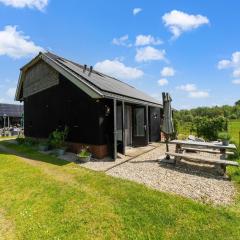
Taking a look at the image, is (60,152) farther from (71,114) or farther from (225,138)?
(225,138)

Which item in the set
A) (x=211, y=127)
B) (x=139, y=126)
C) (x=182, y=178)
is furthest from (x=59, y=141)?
(x=211, y=127)

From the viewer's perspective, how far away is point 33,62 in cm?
1380

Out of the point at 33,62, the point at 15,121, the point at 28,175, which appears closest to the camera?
the point at 28,175

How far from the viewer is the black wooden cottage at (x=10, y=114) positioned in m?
31.1

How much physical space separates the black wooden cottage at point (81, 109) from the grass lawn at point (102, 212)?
11.2 ft

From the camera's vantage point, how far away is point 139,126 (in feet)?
46.1

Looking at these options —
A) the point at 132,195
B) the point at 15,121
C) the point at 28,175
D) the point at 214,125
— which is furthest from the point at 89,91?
the point at 15,121

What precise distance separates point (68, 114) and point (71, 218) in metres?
7.18

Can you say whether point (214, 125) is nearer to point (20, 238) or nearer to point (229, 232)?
point (229, 232)

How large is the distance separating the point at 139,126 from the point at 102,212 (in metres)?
9.50

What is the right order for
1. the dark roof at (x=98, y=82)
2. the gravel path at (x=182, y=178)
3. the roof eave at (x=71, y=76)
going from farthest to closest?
1. the dark roof at (x=98, y=82)
2. the roof eave at (x=71, y=76)
3. the gravel path at (x=182, y=178)

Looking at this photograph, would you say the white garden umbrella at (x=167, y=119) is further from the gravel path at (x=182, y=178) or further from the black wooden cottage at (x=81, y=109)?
the black wooden cottage at (x=81, y=109)

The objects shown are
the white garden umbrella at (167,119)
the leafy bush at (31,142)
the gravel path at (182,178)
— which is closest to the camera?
the gravel path at (182,178)

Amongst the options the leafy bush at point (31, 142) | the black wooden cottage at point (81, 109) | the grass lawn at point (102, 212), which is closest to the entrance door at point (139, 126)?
the black wooden cottage at point (81, 109)
